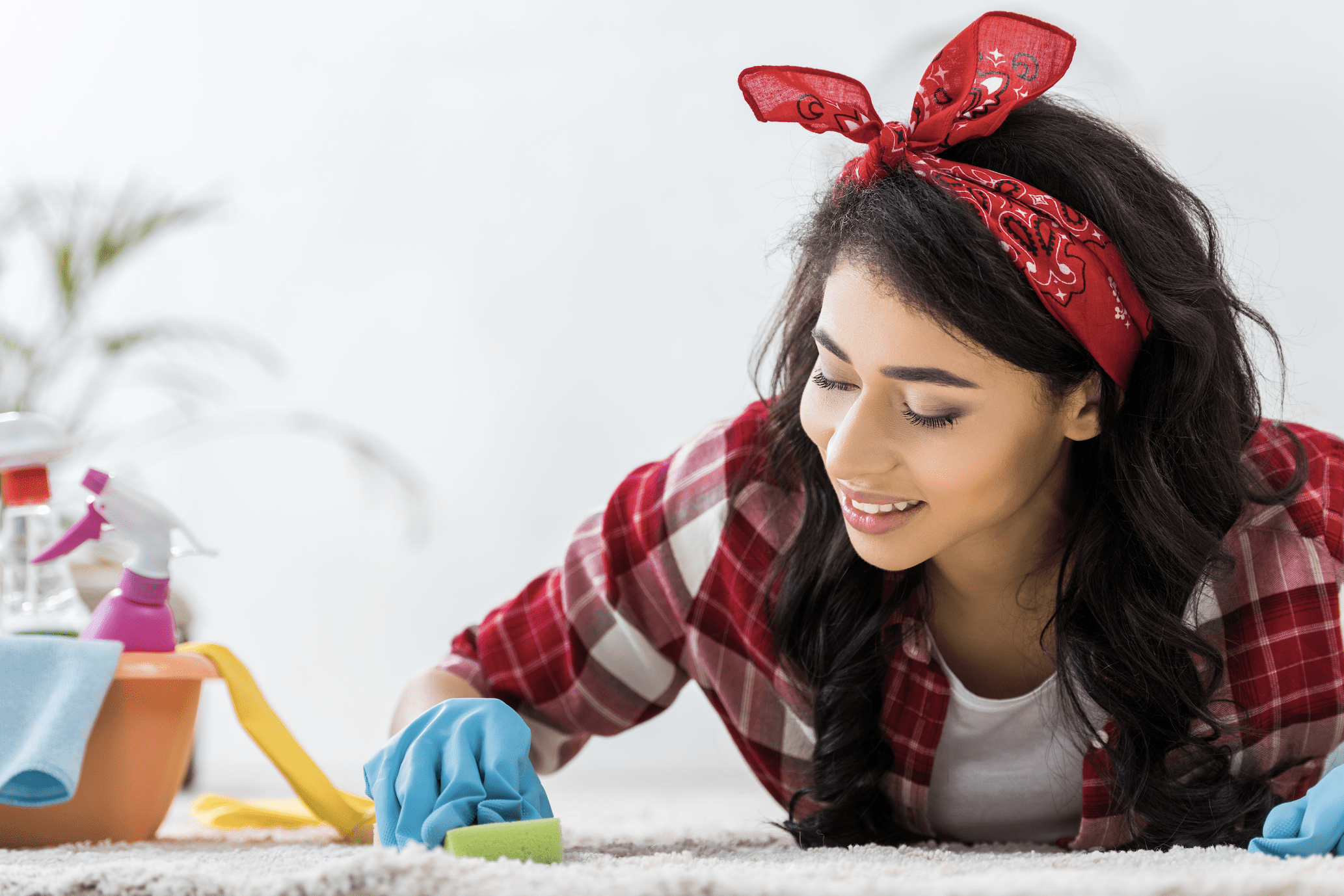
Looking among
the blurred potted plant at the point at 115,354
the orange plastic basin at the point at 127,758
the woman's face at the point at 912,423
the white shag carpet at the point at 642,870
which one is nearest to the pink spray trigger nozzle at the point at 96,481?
the orange plastic basin at the point at 127,758

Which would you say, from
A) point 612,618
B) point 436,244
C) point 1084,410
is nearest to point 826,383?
point 1084,410

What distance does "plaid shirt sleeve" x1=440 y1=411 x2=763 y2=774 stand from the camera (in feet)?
3.10

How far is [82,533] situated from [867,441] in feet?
1.67

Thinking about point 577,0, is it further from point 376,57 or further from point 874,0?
point 874,0

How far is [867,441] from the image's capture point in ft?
2.31

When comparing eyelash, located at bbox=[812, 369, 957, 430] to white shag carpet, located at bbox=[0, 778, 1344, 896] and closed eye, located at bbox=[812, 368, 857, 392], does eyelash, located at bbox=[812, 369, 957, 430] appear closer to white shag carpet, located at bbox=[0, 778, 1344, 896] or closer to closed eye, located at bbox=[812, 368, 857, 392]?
closed eye, located at bbox=[812, 368, 857, 392]

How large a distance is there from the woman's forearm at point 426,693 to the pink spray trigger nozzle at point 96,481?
258mm

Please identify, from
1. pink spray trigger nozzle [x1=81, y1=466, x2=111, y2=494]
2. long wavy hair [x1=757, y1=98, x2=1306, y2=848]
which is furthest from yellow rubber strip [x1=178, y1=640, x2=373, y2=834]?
long wavy hair [x1=757, y1=98, x2=1306, y2=848]

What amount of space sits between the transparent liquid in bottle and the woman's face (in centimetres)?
53

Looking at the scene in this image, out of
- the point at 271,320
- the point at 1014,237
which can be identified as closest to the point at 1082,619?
the point at 1014,237

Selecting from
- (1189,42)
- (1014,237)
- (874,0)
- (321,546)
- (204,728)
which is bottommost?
(204,728)

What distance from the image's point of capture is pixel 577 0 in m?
2.56

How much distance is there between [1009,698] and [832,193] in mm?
400

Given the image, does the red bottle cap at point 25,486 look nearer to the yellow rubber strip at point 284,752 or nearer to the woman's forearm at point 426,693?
the yellow rubber strip at point 284,752
